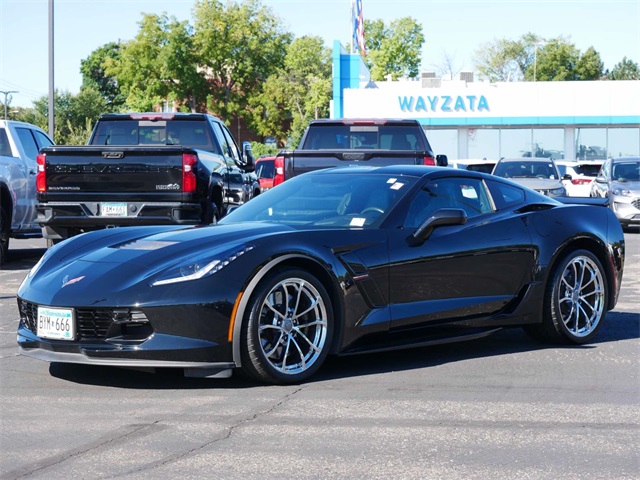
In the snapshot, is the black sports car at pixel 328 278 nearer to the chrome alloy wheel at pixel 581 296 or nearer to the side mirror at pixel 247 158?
the chrome alloy wheel at pixel 581 296

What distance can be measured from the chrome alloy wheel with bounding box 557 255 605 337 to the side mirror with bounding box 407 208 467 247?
1.19 metres

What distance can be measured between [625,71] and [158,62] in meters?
68.4

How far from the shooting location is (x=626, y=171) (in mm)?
23062

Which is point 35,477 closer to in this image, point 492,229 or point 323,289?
point 323,289

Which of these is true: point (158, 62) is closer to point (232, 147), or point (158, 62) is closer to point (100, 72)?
point (100, 72)

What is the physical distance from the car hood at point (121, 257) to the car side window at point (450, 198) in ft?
3.36

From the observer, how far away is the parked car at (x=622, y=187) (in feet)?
70.8

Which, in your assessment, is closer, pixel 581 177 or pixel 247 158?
pixel 247 158

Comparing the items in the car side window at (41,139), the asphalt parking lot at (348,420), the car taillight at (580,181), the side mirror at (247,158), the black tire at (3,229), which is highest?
the car side window at (41,139)

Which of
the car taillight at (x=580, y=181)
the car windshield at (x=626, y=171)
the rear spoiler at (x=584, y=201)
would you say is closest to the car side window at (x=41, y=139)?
the rear spoiler at (x=584, y=201)

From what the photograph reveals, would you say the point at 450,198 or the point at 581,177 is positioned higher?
the point at 450,198

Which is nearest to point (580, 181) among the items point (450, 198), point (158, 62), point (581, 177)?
point (581, 177)

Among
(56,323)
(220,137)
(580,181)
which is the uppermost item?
(220,137)

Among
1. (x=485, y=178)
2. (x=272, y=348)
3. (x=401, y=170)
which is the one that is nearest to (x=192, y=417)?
(x=272, y=348)
